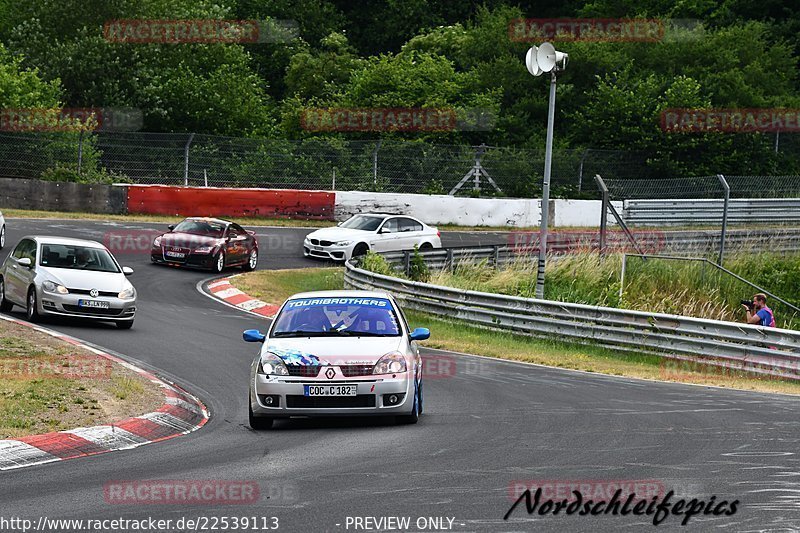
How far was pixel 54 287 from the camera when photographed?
19.5 m

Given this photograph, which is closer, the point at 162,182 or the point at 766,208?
the point at 766,208

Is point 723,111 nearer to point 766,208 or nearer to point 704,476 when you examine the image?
point 766,208

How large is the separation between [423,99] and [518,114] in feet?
15.4

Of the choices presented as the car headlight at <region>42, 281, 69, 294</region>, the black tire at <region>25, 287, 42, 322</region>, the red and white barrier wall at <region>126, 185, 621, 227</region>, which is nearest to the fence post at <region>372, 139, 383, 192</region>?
the red and white barrier wall at <region>126, 185, 621, 227</region>

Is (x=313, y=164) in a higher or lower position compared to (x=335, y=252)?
higher

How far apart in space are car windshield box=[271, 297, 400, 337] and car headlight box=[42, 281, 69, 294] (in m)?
7.88

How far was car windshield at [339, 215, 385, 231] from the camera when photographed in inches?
1297

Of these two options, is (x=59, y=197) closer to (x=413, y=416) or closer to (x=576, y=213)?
(x=576, y=213)

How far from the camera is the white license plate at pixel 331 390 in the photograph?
11500 millimetres

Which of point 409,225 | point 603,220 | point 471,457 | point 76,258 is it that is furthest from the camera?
point 409,225

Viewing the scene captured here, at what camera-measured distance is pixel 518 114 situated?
52312 millimetres

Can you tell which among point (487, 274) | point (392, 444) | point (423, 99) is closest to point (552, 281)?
point (487, 274)

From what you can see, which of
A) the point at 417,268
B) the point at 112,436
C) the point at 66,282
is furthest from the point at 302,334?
the point at 417,268

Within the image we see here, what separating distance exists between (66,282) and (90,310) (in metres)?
0.60
